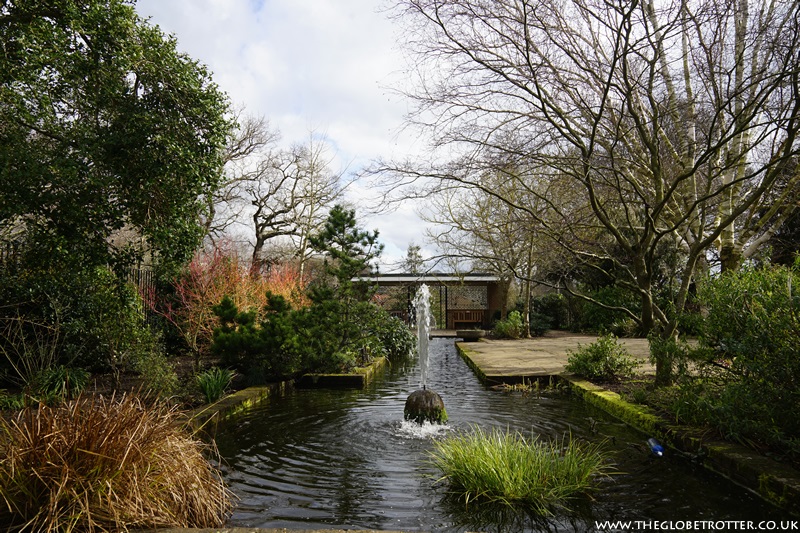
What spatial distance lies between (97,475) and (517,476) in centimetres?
262

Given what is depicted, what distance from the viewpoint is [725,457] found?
4312 millimetres

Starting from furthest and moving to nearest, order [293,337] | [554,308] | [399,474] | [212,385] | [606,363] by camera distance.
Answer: [554,308] → [293,337] → [606,363] → [212,385] → [399,474]

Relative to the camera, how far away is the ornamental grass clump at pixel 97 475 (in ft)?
9.08

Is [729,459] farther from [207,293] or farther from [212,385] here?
[207,293]

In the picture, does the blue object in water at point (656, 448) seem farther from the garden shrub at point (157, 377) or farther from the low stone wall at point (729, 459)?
the garden shrub at point (157, 377)

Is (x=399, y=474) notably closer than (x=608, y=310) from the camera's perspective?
Yes

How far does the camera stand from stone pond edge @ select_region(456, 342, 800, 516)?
3607mm

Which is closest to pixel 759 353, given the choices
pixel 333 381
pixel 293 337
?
pixel 293 337

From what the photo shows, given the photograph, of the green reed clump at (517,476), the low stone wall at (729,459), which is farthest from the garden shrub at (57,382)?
the low stone wall at (729,459)

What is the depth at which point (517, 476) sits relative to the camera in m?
3.70

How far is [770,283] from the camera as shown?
4527 millimetres

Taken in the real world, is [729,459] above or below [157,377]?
below

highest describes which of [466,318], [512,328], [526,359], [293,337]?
[466,318]

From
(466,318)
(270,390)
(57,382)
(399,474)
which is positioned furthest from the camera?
(466,318)
